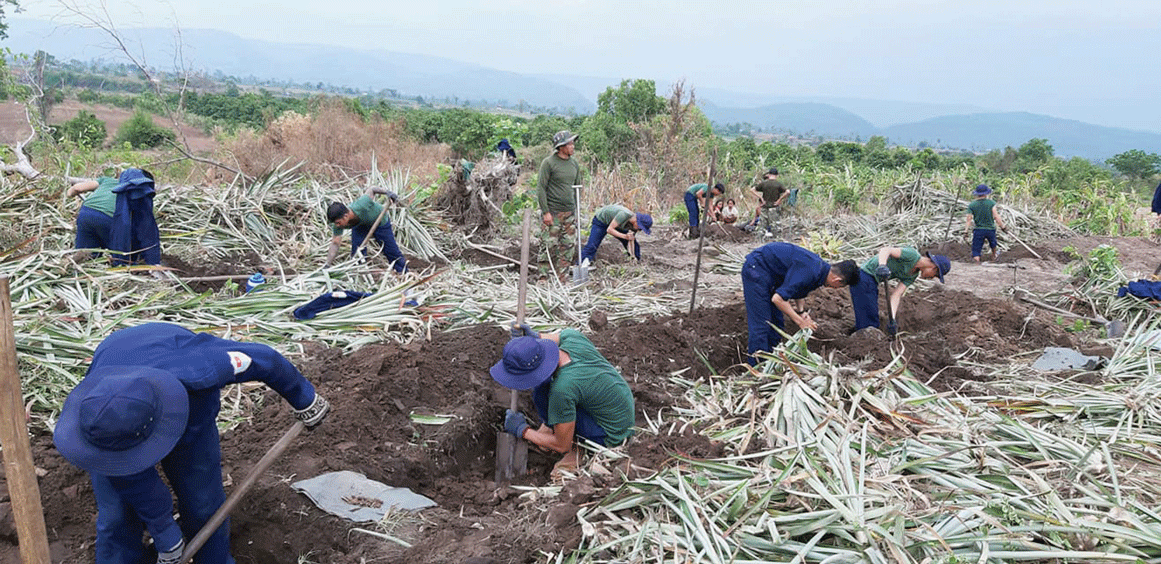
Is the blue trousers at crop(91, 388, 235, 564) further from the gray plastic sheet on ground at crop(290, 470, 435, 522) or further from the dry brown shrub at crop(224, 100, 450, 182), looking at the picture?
the dry brown shrub at crop(224, 100, 450, 182)

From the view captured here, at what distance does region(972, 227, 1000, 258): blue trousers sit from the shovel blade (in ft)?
26.5

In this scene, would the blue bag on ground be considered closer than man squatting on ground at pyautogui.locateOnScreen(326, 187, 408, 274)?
Yes

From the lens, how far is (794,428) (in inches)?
133

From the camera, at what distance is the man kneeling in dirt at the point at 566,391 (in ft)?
11.2

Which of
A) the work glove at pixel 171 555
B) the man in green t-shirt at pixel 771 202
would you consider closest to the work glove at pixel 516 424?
the work glove at pixel 171 555

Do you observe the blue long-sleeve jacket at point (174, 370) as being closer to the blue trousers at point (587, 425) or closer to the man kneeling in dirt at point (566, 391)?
the man kneeling in dirt at point (566, 391)

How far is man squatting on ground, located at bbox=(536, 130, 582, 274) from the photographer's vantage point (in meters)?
7.04

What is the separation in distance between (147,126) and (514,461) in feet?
76.2

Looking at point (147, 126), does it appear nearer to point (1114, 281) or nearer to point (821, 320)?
point (821, 320)

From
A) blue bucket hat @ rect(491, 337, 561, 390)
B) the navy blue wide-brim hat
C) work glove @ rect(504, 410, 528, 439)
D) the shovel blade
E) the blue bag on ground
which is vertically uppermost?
the navy blue wide-brim hat

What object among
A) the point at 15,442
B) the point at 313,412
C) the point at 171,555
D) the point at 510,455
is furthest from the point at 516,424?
the point at 15,442

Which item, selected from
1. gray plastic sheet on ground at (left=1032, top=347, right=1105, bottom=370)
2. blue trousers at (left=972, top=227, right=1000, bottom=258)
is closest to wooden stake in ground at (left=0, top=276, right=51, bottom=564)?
gray plastic sheet on ground at (left=1032, top=347, right=1105, bottom=370)

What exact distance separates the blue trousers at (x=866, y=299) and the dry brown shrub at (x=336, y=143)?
349 inches

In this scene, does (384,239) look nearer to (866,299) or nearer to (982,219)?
(866,299)
